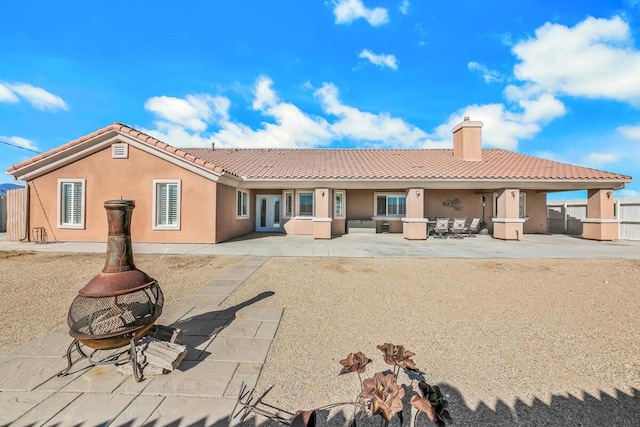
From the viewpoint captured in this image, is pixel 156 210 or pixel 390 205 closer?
pixel 156 210

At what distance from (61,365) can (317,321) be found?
308 centimetres

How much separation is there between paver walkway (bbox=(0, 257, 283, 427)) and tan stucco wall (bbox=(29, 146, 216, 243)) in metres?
8.44

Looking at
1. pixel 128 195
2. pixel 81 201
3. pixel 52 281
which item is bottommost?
pixel 52 281

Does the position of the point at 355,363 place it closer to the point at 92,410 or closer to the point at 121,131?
the point at 92,410

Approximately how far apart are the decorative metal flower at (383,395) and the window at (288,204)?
49.3 ft

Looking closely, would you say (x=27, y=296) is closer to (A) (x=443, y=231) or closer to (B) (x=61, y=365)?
(B) (x=61, y=365)

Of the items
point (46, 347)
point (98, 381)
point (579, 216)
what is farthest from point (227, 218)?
point (579, 216)

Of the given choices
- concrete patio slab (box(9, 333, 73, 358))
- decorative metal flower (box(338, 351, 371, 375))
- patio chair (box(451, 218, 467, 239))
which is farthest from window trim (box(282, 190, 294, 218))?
decorative metal flower (box(338, 351, 371, 375))

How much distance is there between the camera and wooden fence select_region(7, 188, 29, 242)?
12039 mm

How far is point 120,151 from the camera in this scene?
1207cm

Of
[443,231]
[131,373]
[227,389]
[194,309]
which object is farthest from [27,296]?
[443,231]

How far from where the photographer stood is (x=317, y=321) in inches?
175

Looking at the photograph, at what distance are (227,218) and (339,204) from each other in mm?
6546

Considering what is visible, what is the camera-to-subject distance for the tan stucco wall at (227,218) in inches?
484
